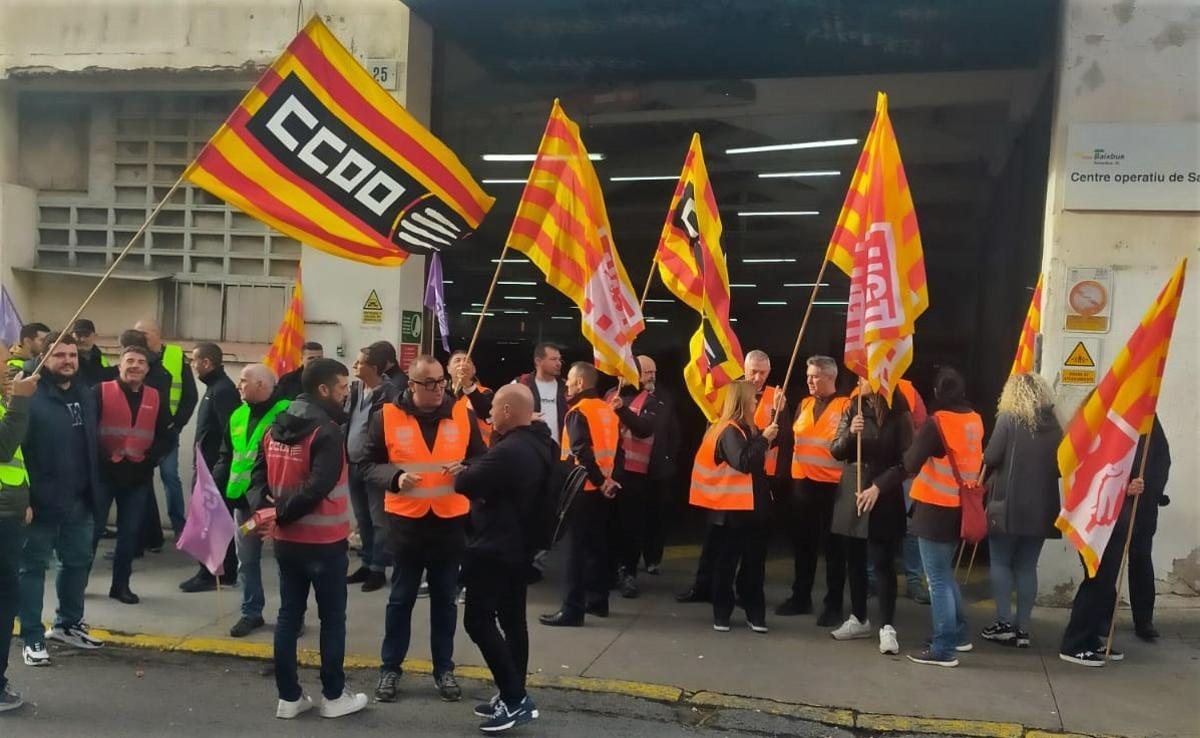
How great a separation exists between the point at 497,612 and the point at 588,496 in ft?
6.09

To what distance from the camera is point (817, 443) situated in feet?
21.6

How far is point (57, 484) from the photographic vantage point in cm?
532

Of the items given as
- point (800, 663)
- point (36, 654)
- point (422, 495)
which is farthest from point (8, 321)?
point (800, 663)

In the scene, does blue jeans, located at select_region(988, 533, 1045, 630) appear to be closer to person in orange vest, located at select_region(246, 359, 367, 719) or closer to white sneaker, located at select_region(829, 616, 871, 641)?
white sneaker, located at select_region(829, 616, 871, 641)

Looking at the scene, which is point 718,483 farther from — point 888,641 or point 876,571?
point 888,641

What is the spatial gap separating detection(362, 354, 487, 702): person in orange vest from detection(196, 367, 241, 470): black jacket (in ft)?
7.83


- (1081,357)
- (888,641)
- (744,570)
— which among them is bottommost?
(888,641)

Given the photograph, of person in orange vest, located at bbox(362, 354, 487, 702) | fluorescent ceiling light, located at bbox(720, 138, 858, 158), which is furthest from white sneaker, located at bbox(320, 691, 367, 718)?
fluorescent ceiling light, located at bbox(720, 138, 858, 158)

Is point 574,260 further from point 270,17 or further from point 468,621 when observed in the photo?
point 270,17

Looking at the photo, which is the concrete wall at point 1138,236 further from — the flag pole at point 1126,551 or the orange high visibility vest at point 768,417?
the orange high visibility vest at point 768,417

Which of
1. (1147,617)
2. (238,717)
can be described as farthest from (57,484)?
(1147,617)

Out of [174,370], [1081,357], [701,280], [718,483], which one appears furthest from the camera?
[174,370]

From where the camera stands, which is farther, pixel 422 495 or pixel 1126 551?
pixel 1126 551

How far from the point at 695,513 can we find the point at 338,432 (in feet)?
25.2
